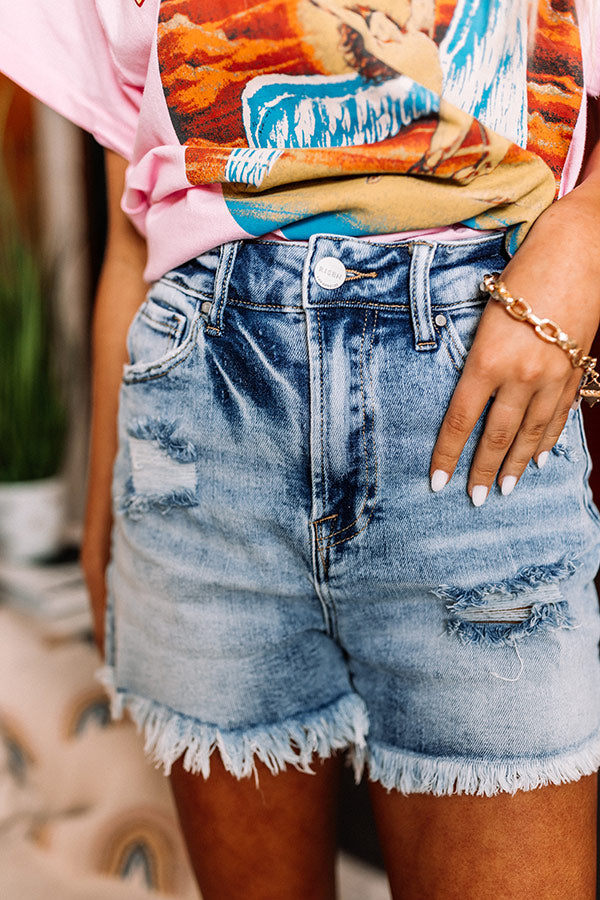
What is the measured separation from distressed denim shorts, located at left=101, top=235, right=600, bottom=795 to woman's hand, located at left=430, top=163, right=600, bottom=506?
0.02 meters

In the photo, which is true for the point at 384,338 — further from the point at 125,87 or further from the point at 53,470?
the point at 53,470

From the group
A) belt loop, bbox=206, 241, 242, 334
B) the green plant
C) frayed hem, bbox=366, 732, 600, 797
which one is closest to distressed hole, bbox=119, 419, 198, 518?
belt loop, bbox=206, 241, 242, 334

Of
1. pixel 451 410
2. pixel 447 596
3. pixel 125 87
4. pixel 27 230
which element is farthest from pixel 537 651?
pixel 27 230

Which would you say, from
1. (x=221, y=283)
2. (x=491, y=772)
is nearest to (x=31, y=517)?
(x=221, y=283)

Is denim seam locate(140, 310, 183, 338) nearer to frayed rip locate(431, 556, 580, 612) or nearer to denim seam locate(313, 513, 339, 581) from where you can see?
denim seam locate(313, 513, 339, 581)

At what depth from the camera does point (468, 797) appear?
693mm

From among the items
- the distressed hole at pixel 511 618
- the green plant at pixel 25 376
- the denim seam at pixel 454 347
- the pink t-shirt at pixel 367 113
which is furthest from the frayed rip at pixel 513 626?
the green plant at pixel 25 376

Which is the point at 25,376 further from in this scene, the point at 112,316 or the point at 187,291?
the point at 187,291

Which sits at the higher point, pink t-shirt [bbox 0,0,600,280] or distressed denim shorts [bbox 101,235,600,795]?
pink t-shirt [bbox 0,0,600,280]

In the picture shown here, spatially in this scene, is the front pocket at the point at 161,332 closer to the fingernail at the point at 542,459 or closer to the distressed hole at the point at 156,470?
the distressed hole at the point at 156,470

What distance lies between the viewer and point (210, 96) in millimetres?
750

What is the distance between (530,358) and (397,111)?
0.79 feet

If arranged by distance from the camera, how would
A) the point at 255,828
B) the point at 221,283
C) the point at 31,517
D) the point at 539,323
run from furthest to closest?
the point at 31,517
the point at 255,828
the point at 221,283
the point at 539,323

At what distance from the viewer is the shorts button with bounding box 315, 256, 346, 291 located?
655mm
